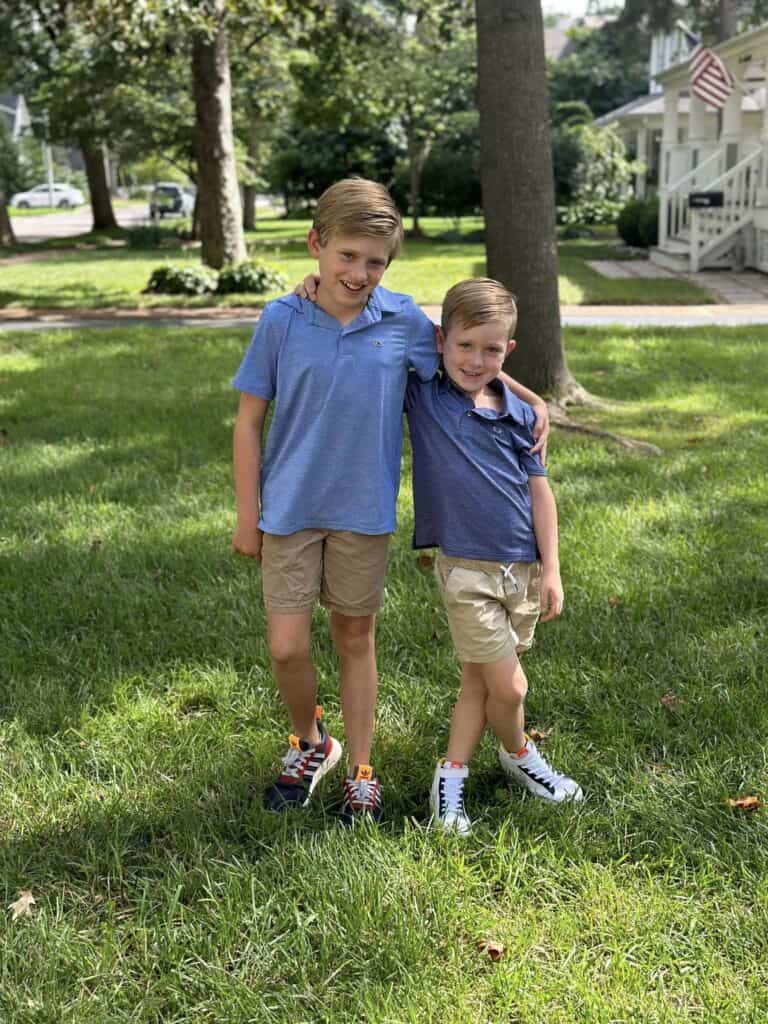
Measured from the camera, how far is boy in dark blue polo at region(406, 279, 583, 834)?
2.54 metres

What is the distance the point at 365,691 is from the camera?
280 centimetres

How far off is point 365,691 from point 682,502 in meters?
2.80

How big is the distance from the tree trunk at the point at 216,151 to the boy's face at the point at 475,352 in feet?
40.3

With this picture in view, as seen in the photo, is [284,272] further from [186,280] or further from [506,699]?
[506,699]

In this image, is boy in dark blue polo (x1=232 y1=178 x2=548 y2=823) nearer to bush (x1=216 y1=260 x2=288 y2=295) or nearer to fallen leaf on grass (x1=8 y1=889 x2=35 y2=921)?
fallen leaf on grass (x1=8 y1=889 x2=35 y2=921)

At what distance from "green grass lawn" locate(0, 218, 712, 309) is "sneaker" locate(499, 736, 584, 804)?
450 inches

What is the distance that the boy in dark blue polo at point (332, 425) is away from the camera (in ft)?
8.13

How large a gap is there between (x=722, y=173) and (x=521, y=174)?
14.3 meters

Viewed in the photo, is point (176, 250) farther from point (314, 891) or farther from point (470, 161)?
point (314, 891)

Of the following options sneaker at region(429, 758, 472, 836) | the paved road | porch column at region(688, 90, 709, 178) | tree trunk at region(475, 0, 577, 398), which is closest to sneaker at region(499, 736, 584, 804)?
sneaker at region(429, 758, 472, 836)

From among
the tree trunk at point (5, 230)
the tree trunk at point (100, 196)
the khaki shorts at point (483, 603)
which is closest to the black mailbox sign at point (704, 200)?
the khaki shorts at point (483, 603)

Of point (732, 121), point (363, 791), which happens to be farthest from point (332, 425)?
point (732, 121)

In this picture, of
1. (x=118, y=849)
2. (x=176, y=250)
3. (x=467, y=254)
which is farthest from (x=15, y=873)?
(x=176, y=250)

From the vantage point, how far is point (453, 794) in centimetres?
269
